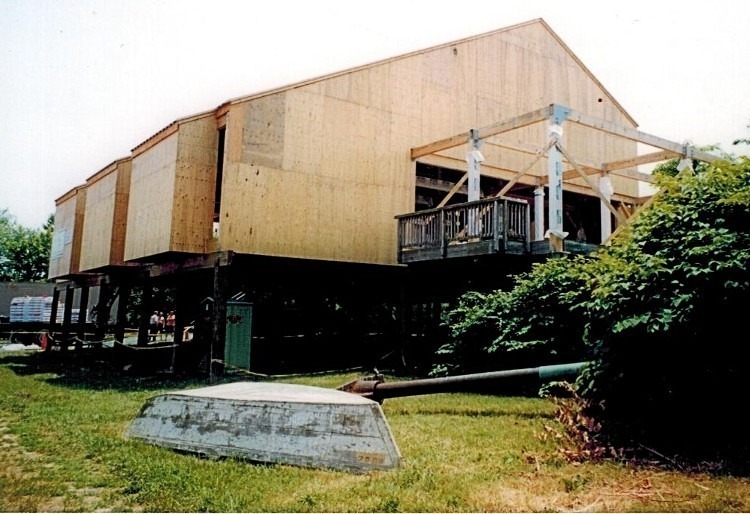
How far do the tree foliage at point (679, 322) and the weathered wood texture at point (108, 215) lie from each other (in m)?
17.0

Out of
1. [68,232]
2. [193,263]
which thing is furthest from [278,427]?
Answer: [68,232]

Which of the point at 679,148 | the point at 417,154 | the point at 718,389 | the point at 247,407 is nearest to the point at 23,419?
the point at 247,407

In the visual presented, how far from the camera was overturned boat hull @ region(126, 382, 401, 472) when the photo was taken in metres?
5.90

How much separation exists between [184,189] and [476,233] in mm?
7420

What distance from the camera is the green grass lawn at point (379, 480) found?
498cm

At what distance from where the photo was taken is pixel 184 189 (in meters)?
15.4

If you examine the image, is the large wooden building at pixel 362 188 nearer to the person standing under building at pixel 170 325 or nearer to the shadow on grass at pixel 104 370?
the shadow on grass at pixel 104 370

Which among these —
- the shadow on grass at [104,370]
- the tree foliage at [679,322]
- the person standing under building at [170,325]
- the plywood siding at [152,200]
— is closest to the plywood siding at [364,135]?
the plywood siding at [152,200]

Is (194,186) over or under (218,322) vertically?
over

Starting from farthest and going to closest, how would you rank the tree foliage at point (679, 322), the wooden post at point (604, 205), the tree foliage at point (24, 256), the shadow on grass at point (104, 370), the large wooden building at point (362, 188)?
the tree foliage at point (24, 256)
the wooden post at point (604, 205)
the large wooden building at point (362, 188)
the shadow on grass at point (104, 370)
the tree foliage at point (679, 322)

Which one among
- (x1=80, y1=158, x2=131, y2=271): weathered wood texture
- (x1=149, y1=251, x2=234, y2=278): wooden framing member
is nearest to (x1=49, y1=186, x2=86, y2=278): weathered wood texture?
(x1=80, y1=158, x2=131, y2=271): weathered wood texture

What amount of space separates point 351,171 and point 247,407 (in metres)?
11.3

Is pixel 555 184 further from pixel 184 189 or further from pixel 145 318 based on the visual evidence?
pixel 145 318

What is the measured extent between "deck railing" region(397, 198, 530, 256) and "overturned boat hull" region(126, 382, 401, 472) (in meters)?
7.48
